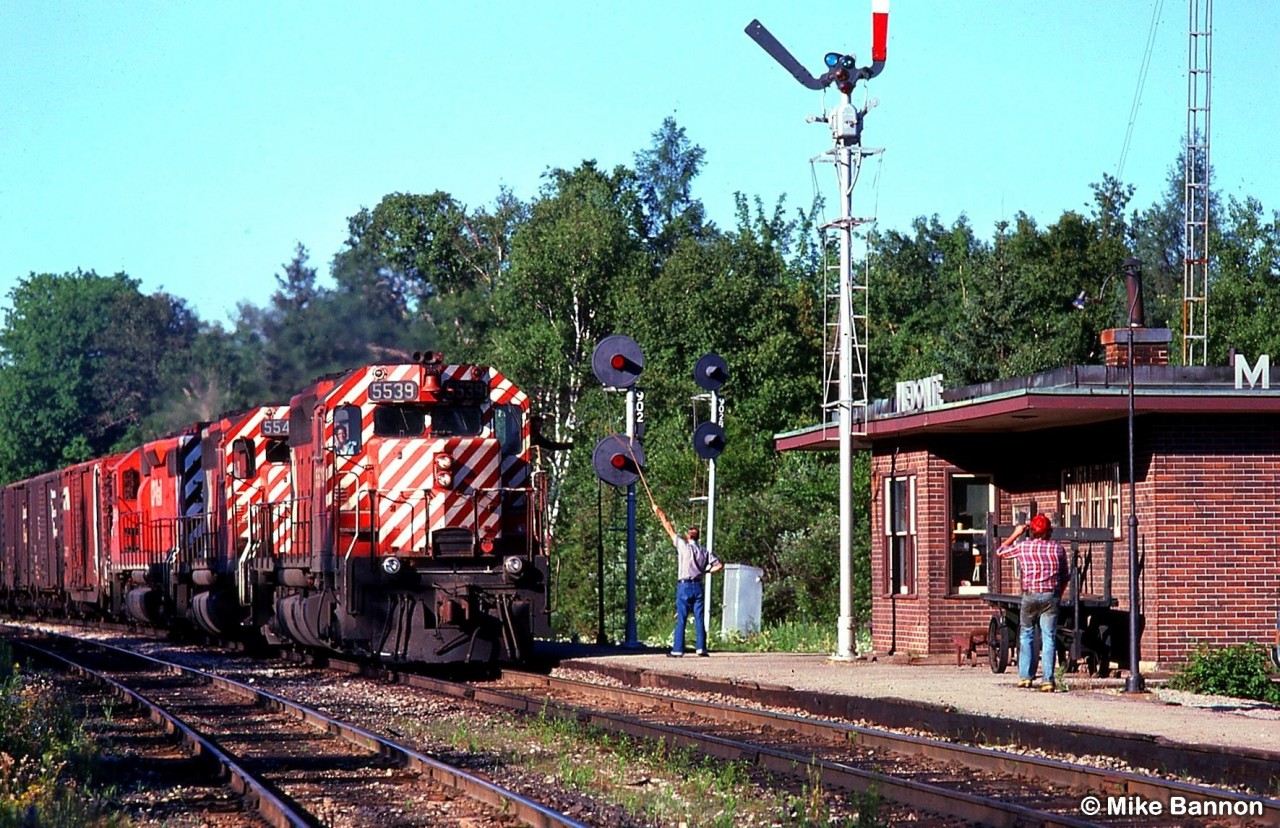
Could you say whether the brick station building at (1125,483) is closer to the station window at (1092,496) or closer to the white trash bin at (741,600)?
the station window at (1092,496)

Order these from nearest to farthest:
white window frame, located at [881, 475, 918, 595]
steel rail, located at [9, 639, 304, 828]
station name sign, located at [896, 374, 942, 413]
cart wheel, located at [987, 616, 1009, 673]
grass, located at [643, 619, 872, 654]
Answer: steel rail, located at [9, 639, 304, 828], cart wheel, located at [987, 616, 1009, 673], station name sign, located at [896, 374, 942, 413], white window frame, located at [881, 475, 918, 595], grass, located at [643, 619, 872, 654]

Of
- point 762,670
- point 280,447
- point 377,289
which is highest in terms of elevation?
point 377,289

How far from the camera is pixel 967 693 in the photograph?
16578mm

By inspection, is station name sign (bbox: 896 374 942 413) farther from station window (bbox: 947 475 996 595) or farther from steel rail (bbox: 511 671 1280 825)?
steel rail (bbox: 511 671 1280 825)

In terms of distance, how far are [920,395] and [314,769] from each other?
11036 millimetres

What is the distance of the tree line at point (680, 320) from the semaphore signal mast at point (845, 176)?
4.63 meters

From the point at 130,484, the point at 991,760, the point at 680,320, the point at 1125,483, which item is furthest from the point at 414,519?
the point at 680,320

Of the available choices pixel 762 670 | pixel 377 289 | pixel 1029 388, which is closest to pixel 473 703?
pixel 762 670

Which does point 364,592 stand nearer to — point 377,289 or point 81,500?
point 377,289

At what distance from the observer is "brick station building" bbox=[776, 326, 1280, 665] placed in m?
18.8

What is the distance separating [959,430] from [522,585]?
5.80 metres

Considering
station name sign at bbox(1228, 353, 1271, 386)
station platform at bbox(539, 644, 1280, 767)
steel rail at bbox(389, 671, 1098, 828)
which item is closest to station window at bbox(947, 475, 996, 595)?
station platform at bbox(539, 644, 1280, 767)

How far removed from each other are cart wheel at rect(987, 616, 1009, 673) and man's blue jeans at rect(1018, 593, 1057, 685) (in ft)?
6.17

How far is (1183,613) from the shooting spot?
1883cm
